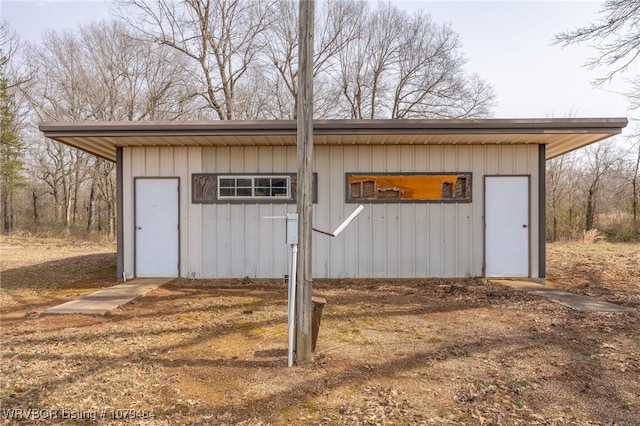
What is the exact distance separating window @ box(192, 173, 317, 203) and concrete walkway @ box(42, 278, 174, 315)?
1715 millimetres

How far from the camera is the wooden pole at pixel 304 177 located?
10.2 ft

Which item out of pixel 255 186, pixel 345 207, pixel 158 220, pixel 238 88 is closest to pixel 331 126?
pixel 345 207

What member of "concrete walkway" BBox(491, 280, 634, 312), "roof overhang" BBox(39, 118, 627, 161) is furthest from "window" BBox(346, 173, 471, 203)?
"concrete walkway" BBox(491, 280, 634, 312)

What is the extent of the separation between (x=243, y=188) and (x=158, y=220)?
172 cm

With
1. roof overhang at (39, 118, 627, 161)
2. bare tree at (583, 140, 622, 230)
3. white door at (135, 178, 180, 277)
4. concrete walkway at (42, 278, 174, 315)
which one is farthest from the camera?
bare tree at (583, 140, 622, 230)

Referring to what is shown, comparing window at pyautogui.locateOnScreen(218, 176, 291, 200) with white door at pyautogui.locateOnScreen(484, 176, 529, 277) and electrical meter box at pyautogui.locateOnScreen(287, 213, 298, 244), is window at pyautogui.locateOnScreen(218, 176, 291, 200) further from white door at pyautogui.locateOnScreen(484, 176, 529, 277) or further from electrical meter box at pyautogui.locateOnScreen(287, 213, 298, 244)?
electrical meter box at pyautogui.locateOnScreen(287, 213, 298, 244)

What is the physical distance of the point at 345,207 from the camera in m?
6.97

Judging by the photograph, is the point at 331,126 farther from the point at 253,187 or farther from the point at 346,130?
the point at 253,187

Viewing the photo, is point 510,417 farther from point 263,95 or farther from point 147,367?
point 263,95

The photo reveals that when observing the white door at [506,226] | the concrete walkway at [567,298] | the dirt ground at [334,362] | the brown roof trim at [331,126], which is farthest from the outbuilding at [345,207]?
the dirt ground at [334,362]

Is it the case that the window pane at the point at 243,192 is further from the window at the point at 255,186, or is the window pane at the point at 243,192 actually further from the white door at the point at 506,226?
the white door at the point at 506,226

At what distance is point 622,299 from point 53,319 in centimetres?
776

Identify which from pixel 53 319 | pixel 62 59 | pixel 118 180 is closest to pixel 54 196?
pixel 62 59

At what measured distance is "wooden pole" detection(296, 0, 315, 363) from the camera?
10.2 ft
